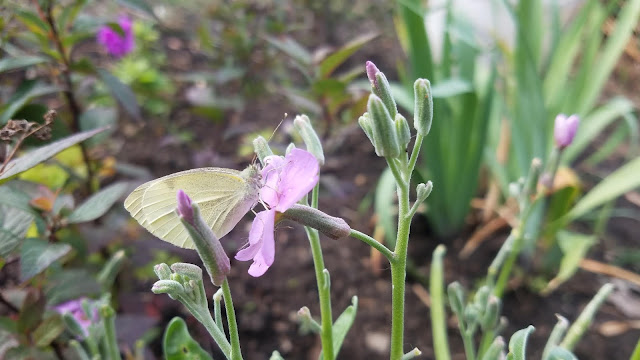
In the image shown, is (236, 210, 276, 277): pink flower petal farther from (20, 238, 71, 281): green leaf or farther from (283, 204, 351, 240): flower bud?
(20, 238, 71, 281): green leaf

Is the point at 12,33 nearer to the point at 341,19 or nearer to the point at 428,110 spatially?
the point at 428,110

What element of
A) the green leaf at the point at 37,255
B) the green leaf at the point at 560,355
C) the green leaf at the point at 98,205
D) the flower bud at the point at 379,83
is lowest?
the green leaf at the point at 37,255

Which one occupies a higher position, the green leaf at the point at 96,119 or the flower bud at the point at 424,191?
the flower bud at the point at 424,191

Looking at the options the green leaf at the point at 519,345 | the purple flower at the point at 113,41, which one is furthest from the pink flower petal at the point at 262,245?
the purple flower at the point at 113,41

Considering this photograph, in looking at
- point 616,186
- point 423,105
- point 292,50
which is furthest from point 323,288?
point 616,186

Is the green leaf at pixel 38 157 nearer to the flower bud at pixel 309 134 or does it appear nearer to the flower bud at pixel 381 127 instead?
the flower bud at pixel 309 134

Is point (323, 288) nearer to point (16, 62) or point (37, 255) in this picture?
point (37, 255)
